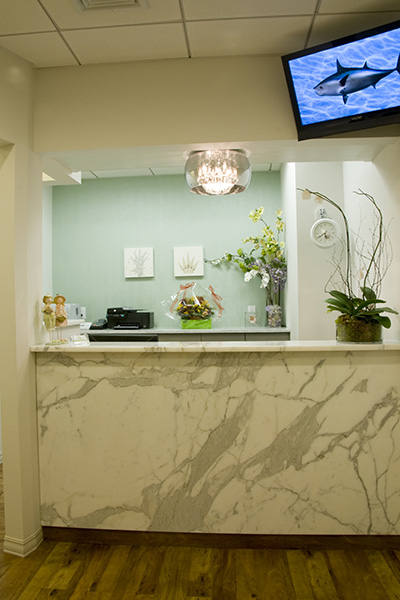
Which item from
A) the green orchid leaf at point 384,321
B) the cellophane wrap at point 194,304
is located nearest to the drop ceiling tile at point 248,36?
the green orchid leaf at point 384,321

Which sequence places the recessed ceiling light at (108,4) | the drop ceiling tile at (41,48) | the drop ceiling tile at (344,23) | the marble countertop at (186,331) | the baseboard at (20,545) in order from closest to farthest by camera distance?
1. the recessed ceiling light at (108,4)
2. the drop ceiling tile at (344,23)
3. the drop ceiling tile at (41,48)
4. the baseboard at (20,545)
5. the marble countertop at (186,331)

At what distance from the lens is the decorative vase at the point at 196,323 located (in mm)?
4668

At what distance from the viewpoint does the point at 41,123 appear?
249 centimetres

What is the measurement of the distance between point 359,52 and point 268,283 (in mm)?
2919

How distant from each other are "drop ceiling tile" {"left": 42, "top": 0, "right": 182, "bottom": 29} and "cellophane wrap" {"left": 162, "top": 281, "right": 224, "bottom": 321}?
9.53 feet

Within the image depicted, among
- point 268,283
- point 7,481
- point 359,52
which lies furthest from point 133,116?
point 268,283

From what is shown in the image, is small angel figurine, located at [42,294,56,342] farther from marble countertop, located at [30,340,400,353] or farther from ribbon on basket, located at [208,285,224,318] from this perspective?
ribbon on basket, located at [208,285,224,318]

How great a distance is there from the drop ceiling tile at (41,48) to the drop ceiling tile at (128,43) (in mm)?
60

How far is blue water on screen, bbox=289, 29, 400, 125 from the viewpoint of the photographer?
2.02 metres

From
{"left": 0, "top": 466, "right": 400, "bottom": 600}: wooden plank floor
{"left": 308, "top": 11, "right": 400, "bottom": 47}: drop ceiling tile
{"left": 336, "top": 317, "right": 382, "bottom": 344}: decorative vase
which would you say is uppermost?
{"left": 308, "top": 11, "right": 400, "bottom": 47}: drop ceiling tile

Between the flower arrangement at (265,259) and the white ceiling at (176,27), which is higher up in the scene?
the white ceiling at (176,27)

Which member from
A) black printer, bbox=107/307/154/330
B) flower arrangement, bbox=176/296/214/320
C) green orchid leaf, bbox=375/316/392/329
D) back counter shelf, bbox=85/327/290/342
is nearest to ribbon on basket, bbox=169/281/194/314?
flower arrangement, bbox=176/296/214/320

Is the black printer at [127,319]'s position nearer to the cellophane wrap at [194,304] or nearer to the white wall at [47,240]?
the cellophane wrap at [194,304]

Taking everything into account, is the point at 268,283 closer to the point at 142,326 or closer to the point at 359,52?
the point at 142,326
